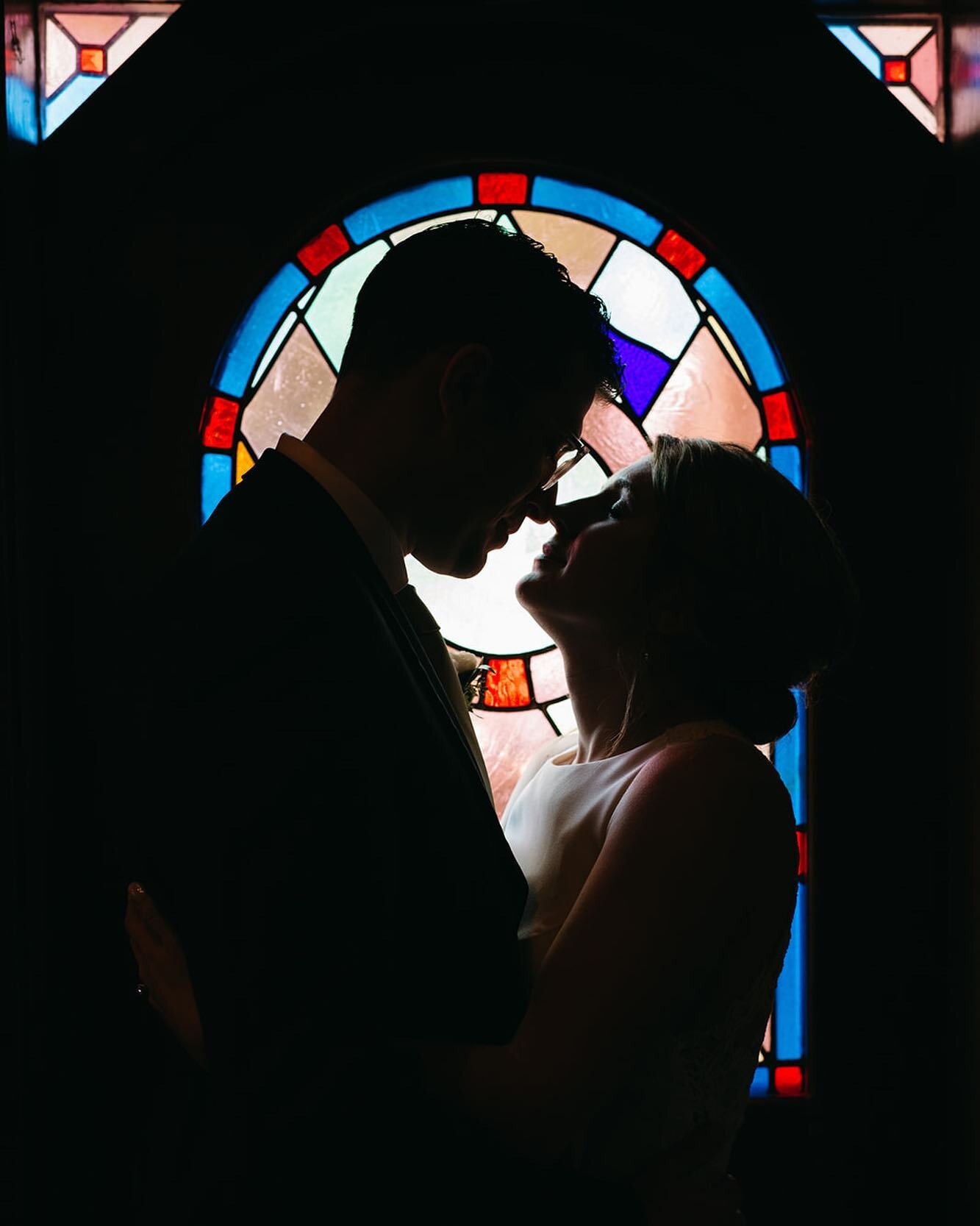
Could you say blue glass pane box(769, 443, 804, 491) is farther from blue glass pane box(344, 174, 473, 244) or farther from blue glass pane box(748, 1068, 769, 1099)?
blue glass pane box(748, 1068, 769, 1099)

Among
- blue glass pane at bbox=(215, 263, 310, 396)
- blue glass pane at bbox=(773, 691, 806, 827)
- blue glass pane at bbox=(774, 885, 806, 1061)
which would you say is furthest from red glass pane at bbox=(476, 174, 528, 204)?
blue glass pane at bbox=(774, 885, 806, 1061)

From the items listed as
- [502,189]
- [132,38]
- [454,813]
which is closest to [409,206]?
[502,189]

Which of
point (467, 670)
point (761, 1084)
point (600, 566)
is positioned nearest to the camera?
point (600, 566)

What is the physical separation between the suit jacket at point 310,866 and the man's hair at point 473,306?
23 cm

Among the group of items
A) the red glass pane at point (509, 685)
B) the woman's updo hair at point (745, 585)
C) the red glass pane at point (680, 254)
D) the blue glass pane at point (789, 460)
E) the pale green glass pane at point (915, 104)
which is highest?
the pale green glass pane at point (915, 104)

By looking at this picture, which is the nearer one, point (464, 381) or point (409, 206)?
point (464, 381)

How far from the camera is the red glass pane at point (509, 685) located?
6.25 feet

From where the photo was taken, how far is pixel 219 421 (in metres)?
1.86

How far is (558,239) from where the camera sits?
6.31ft

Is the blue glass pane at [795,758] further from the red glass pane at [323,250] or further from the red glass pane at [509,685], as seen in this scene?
the red glass pane at [323,250]

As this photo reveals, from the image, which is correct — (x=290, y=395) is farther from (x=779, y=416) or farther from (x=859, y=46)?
(x=859, y=46)

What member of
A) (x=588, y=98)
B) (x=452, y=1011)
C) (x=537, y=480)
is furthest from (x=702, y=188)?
(x=452, y=1011)

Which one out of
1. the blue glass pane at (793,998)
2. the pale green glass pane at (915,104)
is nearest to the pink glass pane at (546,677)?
the blue glass pane at (793,998)

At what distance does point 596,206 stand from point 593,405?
351mm
